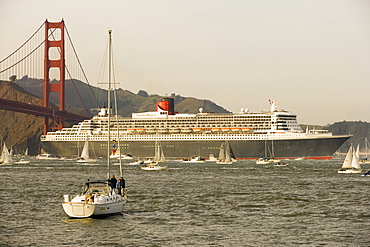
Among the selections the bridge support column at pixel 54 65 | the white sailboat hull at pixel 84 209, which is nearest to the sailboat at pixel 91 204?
the white sailboat hull at pixel 84 209

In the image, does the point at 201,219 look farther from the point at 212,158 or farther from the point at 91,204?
the point at 212,158

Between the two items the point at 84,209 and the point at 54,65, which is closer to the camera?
the point at 84,209

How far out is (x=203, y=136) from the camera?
417 ft

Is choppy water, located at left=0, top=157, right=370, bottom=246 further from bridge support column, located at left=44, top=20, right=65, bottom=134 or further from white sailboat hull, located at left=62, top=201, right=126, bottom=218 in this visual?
bridge support column, located at left=44, top=20, right=65, bottom=134

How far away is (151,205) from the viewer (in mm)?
37406

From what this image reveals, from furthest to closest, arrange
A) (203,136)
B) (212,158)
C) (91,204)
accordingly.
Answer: (203,136) → (212,158) → (91,204)

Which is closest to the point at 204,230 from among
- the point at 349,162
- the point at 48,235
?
the point at 48,235

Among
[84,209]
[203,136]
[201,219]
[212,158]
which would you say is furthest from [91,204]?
[203,136]

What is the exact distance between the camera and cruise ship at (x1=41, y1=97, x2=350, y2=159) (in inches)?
4783

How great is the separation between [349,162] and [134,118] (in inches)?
2838

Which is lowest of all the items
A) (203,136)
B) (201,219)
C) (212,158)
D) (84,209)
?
(201,219)

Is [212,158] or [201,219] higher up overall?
[212,158]

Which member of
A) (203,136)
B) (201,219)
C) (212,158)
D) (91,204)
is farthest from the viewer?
(203,136)

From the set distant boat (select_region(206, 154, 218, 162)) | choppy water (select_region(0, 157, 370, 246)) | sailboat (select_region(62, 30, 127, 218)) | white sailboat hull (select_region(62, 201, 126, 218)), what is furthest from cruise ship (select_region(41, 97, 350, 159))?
white sailboat hull (select_region(62, 201, 126, 218))
